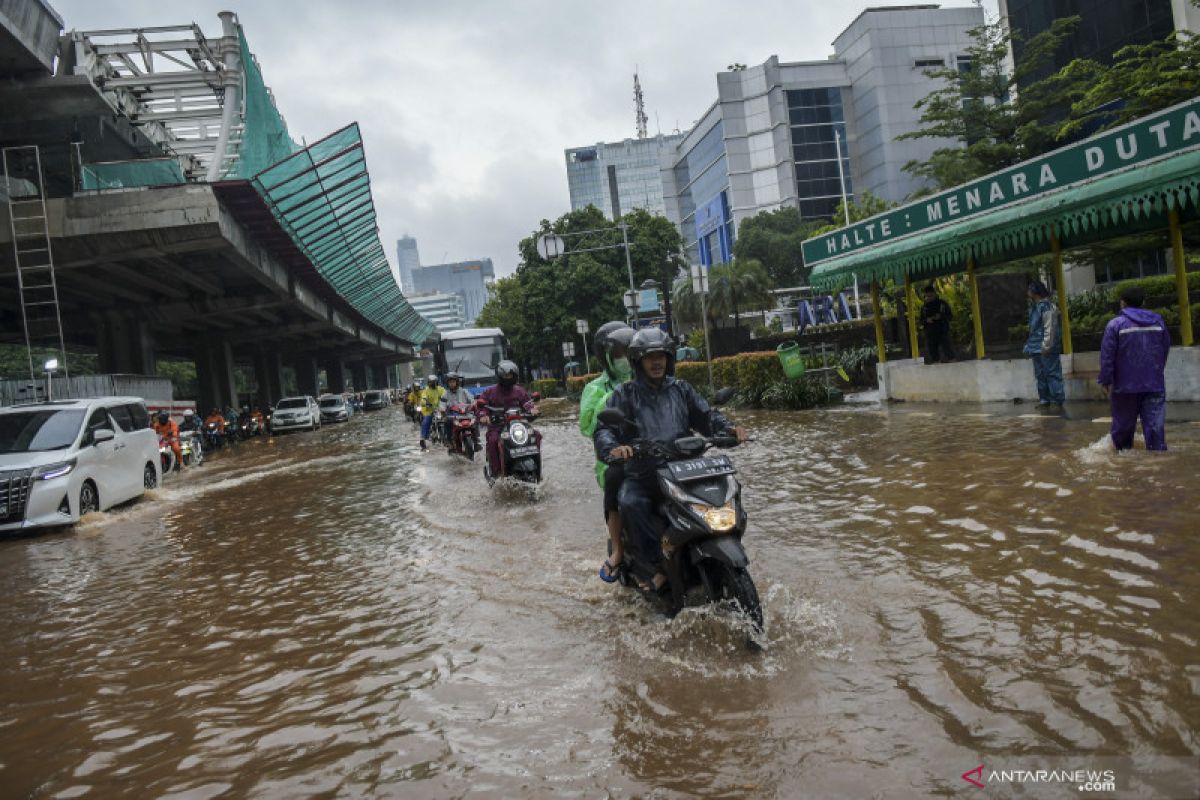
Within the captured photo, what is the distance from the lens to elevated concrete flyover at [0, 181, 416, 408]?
22562 mm

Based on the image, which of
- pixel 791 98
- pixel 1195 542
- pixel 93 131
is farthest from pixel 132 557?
pixel 791 98

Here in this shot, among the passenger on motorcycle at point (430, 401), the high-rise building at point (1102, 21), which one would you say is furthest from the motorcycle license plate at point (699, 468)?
the high-rise building at point (1102, 21)

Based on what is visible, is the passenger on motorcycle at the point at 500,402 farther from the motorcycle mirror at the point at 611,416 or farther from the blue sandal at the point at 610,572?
the motorcycle mirror at the point at 611,416

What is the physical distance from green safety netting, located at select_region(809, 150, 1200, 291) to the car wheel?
42.0 ft

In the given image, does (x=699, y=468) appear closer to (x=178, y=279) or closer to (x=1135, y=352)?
(x=1135, y=352)

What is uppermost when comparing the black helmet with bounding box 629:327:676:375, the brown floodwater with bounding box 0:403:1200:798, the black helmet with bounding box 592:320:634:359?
→ the black helmet with bounding box 592:320:634:359

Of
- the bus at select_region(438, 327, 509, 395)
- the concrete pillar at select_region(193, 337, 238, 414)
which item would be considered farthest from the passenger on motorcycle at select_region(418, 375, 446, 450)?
the concrete pillar at select_region(193, 337, 238, 414)

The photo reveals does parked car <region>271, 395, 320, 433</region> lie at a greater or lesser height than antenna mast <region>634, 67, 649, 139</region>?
lesser

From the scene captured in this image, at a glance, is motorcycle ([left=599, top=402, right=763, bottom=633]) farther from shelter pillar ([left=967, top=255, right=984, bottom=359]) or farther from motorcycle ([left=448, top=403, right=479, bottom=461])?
shelter pillar ([left=967, top=255, right=984, bottom=359])

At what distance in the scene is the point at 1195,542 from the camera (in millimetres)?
5016

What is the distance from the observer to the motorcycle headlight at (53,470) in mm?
10711

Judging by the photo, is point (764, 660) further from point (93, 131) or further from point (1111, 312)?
point (93, 131)

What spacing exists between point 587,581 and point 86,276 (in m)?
25.8

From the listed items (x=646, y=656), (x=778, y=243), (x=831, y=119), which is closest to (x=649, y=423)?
(x=646, y=656)
